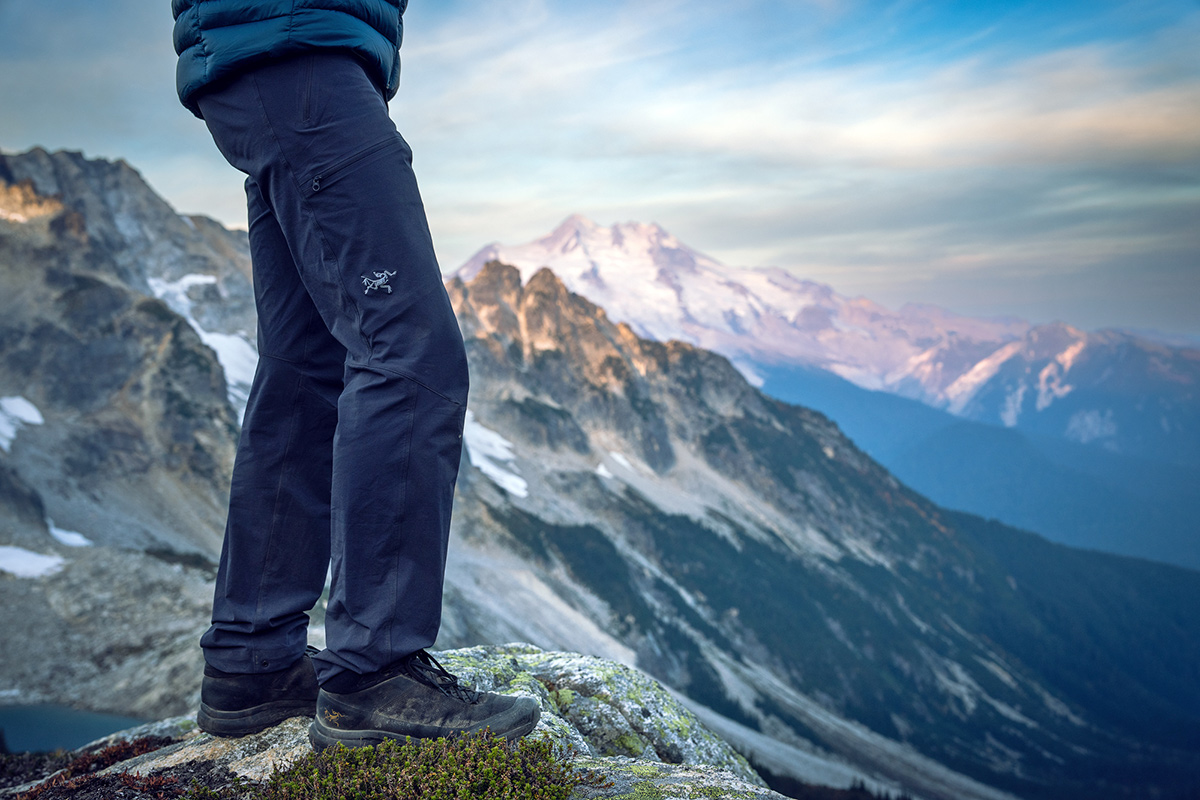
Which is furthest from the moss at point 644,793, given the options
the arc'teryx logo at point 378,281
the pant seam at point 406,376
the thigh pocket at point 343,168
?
the thigh pocket at point 343,168

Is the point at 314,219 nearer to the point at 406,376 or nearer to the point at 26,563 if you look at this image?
the point at 406,376

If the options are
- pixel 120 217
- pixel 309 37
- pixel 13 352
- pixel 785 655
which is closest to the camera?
pixel 309 37

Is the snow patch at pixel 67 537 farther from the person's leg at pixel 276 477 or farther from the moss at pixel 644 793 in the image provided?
the moss at pixel 644 793

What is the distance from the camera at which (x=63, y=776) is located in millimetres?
4508

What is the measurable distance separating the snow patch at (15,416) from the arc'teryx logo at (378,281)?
305 ft

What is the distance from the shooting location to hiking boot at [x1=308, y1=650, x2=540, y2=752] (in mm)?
3504

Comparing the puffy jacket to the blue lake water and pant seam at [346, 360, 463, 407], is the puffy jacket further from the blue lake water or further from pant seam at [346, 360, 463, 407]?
the blue lake water

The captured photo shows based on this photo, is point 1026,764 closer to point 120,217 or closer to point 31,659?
point 31,659

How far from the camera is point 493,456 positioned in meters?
159

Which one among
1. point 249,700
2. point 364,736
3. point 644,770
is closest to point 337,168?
point 364,736

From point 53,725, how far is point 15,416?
50.2 m

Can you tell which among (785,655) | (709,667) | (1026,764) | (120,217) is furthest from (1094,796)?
(120,217)

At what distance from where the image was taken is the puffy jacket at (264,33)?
11.5 ft

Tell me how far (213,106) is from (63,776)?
12.8 feet
